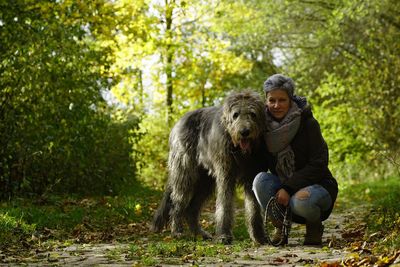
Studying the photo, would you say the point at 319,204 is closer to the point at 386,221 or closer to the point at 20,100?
the point at 386,221

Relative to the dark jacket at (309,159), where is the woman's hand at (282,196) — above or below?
below

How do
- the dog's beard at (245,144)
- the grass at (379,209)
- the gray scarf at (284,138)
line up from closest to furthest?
the grass at (379,209) → the gray scarf at (284,138) → the dog's beard at (245,144)

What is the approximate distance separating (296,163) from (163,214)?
218cm

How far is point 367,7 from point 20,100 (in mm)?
9577

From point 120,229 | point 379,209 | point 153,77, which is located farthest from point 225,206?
point 153,77

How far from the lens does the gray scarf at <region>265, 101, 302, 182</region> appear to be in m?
5.87

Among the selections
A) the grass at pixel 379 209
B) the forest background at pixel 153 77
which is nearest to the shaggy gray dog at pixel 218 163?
the grass at pixel 379 209

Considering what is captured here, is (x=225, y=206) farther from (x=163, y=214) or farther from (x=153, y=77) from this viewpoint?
(x=153, y=77)

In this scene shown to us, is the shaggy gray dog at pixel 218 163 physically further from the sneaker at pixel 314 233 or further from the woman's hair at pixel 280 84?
the sneaker at pixel 314 233

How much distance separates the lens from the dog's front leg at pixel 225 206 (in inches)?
254

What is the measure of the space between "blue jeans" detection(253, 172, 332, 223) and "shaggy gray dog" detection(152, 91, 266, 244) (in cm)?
36

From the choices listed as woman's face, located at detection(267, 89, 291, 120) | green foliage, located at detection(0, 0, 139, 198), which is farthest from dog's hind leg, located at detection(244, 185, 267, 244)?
green foliage, located at detection(0, 0, 139, 198)

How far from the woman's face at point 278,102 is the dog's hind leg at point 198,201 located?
1.70 meters

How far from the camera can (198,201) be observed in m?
7.54
